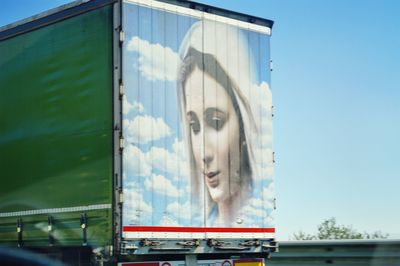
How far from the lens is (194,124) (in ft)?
33.0

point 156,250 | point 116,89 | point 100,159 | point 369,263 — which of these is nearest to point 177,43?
point 116,89

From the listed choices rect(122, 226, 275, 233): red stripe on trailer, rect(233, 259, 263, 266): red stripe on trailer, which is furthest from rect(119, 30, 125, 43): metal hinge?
rect(233, 259, 263, 266): red stripe on trailer

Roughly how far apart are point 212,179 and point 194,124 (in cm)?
72

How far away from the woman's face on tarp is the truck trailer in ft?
0.05

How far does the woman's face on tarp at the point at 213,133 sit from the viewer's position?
10.1 meters

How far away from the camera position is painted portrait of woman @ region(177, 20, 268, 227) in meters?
10.0

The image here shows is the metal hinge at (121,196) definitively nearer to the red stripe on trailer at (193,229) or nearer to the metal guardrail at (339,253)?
the red stripe on trailer at (193,229)

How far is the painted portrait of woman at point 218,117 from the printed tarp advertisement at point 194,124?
0.04ft

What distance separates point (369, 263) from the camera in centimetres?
1065

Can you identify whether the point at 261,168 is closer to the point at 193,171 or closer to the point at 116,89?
the point at 193,171

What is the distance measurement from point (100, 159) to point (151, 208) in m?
0.81

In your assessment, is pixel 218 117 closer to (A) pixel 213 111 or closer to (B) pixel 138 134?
(A) pixel 213 111

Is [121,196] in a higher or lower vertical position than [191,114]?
lower

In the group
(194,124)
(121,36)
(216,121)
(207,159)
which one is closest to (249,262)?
(207,159)
